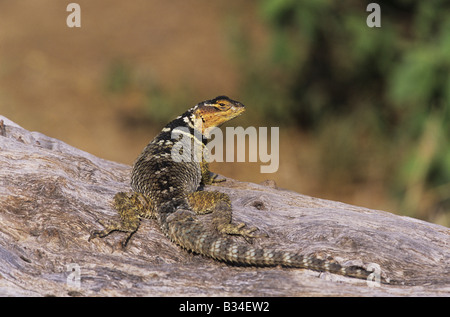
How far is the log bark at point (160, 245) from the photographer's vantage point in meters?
4.71

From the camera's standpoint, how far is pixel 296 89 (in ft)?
49.0

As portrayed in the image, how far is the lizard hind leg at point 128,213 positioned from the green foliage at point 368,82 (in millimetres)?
6510

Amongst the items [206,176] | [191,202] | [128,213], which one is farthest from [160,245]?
[206,176]

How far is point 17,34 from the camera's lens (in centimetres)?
1845

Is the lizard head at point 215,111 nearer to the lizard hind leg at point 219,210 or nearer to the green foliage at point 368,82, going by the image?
the lizard hind leg at point 219,210

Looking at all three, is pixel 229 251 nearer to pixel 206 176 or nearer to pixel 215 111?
pixel 206 176

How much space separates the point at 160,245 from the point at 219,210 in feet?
2.46

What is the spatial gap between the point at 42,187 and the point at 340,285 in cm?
318

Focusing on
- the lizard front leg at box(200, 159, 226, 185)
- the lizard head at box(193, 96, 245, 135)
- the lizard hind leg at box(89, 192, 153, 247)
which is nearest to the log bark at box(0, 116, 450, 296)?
the lizard hind leg at box(89, 192, 153, 247)

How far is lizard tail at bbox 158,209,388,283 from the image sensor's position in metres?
4.83

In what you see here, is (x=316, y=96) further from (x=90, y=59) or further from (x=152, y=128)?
(x=90, y=59)

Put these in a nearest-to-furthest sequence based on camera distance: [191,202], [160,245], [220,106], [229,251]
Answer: [229,251] → [160,245] → [191,202] → [220,106]
